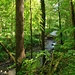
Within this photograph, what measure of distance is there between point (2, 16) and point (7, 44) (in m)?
3.37

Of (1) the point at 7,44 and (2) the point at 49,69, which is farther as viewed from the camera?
(1) the point at 7,44

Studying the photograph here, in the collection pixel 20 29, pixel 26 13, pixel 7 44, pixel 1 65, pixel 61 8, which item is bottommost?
pixel 1 65

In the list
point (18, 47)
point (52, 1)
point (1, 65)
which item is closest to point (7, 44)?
point (1, 65)

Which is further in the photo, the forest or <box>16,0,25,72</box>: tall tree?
<box>16,0,25,72</box>: tall tree

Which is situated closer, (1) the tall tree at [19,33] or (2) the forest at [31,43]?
(2) the forest at [31,43]

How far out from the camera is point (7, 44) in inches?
742

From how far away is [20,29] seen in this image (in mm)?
7039

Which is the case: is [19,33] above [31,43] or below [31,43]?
above

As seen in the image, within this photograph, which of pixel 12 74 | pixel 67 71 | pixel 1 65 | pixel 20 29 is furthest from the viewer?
pixel 1 65

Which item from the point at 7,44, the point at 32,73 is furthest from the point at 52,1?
the point at 32,73

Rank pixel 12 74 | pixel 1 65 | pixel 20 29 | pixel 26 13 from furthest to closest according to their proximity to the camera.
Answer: pixel 1 65, pixel 12 74, pixel 26 13, pixel 20 29

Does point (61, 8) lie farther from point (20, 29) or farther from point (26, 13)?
point (20, 29)

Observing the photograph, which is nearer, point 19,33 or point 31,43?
point 19,33

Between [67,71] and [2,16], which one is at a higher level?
[2,16]
